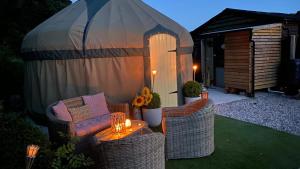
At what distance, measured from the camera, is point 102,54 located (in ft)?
19.1

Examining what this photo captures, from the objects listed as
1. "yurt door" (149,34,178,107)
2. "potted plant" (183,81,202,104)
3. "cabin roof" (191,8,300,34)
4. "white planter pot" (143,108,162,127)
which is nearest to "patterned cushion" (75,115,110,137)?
"white planter pot" (143,108,162,127)

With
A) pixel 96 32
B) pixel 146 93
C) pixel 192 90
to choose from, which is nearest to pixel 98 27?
pixel 96 32

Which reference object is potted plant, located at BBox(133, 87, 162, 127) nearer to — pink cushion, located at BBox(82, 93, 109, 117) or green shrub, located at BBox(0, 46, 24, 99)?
pink cushion, located at BBox(82, 93, 109, 117)

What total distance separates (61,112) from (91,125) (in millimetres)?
533

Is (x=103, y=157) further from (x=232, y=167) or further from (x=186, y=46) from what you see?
(x=186, y=46)

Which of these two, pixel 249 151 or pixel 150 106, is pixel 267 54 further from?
pixel 249 151

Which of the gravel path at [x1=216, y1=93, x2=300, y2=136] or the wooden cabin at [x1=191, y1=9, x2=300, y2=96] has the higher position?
the wooden cabin at [x1=191, y1=9, x2=300, y2=96]

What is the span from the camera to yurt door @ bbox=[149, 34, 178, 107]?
253 inches

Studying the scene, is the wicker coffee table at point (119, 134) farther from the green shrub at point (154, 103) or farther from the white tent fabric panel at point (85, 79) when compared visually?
the white tent fabric panel at point (85, 79)

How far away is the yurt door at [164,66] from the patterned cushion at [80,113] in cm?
212

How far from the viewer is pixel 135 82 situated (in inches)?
249

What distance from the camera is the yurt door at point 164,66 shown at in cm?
642

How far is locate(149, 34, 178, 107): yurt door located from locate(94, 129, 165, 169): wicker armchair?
3.74 metres

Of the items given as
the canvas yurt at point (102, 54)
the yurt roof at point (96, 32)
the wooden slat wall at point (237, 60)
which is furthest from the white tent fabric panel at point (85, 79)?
the wooden slat wall at point (237, 60)
